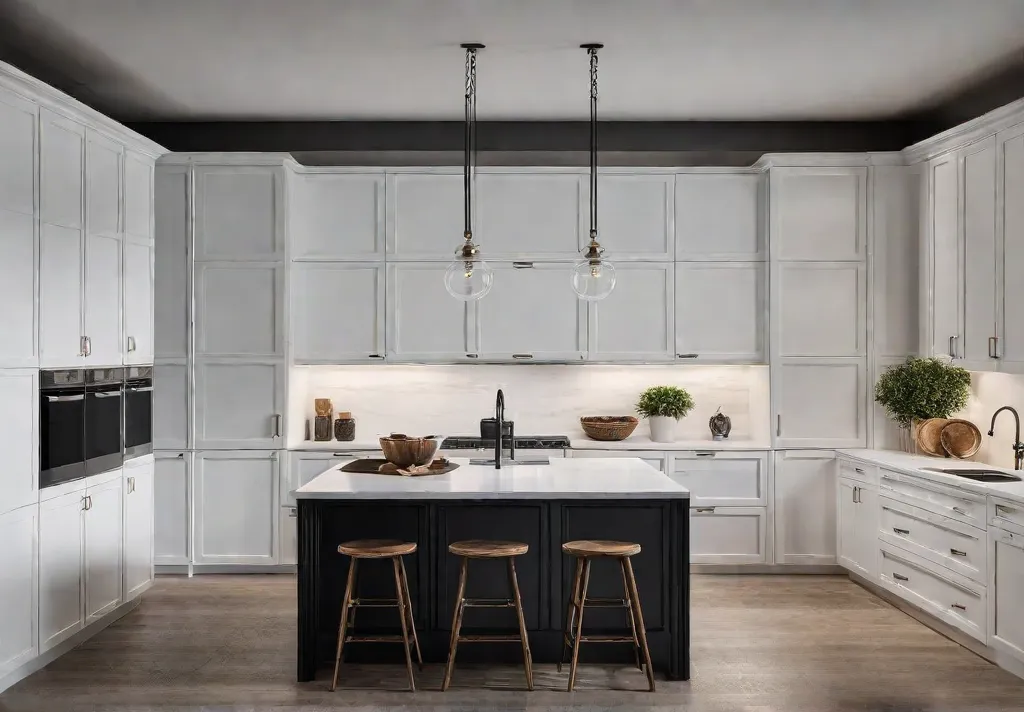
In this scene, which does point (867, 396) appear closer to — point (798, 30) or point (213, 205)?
point (798, 30)

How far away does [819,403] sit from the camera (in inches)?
220

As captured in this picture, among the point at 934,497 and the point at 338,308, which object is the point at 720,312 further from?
the point at 338,308

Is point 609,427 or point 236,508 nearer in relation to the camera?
point 236,508

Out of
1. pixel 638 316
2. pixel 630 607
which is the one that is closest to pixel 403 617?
pixel 630 607

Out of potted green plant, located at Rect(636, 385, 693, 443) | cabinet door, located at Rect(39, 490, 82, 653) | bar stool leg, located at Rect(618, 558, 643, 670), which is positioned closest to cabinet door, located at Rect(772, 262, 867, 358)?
potted green plant, located at Rect(636, 385, 693, 443)

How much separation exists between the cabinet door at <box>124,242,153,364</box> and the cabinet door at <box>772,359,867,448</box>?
3.93 meters

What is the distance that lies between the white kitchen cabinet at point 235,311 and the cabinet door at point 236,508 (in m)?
0.71

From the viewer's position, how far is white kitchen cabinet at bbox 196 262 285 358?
556cm

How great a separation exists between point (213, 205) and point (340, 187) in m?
0.83

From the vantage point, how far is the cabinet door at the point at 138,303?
471 centimetres

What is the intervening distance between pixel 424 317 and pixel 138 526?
2181 millimetres

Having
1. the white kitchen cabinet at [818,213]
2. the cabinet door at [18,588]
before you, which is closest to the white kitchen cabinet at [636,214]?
the white kitchen cabinet at [818,213]

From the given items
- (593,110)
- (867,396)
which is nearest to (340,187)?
(593,110)

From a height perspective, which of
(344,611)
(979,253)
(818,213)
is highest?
(818,213)
